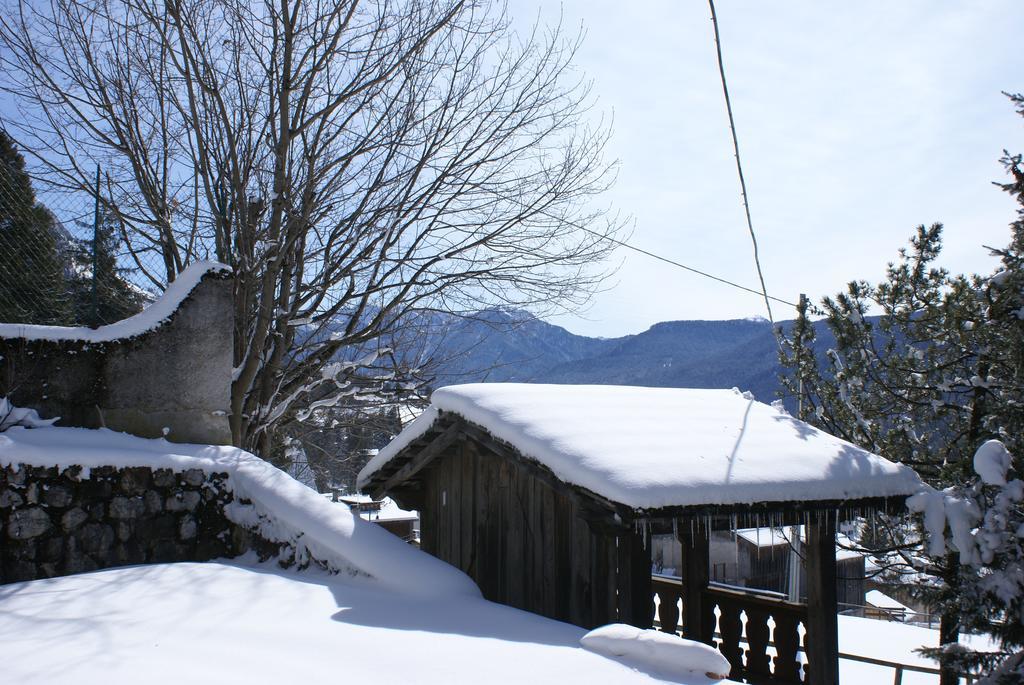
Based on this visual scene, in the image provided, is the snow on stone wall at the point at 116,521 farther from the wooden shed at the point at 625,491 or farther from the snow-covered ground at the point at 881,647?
the snow-covered ground at the point at 881,647

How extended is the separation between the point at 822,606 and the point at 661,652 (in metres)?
3.21

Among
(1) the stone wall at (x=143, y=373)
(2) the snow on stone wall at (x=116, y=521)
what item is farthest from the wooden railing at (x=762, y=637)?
(1) the stone wall at (x=143, y=373)

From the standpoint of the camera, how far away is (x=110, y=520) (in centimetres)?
588

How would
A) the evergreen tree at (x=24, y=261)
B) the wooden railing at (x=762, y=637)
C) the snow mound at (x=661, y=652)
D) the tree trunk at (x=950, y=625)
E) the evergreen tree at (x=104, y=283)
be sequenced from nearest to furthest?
1. the snow mound at (x=661, y=652)
2. the tree trunk at (x=950, y=625)
3. the evergreen tree at (x=24, y=261)
4. the wooden railing at (x=762, y=637)
5. the evergreen tree at (x=104, y=283)

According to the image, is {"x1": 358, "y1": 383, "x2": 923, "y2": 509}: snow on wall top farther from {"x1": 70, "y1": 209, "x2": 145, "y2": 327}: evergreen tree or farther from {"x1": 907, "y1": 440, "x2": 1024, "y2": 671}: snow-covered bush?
{"x1": 70, "y1": 209, "x2": 145, "y2": 327}: evergreen tree

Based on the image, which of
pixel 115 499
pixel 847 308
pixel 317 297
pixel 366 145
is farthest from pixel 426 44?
pixel 115 499

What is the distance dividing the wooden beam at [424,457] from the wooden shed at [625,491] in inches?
0.8

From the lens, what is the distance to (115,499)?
19.4ft

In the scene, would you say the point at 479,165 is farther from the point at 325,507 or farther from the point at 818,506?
the point at 818,506

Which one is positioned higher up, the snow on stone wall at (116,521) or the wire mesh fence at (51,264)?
the wire mesh fence at (51,264)

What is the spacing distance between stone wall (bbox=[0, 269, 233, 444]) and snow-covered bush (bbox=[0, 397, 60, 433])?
0.07 metres

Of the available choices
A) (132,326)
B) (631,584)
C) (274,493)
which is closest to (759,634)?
(631,584)

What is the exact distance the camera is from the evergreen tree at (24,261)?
22.3ft

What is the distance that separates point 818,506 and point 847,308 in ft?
9.97
